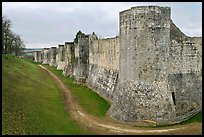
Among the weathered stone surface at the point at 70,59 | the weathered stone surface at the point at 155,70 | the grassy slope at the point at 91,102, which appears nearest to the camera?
the weathered stone surface at the point at 155,70

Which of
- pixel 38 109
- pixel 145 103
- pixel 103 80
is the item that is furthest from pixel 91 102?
pixel 145 103

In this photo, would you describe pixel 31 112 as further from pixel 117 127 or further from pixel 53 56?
pixel 53 56

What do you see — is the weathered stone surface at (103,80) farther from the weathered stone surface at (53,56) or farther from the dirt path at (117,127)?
the weathered stone surface at (53,56)

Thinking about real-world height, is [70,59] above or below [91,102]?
above

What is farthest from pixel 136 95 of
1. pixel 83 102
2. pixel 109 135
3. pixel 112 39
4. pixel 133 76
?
pixel 112 39

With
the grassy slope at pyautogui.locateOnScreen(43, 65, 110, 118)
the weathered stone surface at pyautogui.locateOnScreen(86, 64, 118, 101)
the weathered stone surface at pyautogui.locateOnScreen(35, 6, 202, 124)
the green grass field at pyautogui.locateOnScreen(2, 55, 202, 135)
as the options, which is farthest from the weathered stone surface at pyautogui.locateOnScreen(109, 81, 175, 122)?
the weathered stone surface at pyautogui.locateOnScreen(86, 64, 118, 101)

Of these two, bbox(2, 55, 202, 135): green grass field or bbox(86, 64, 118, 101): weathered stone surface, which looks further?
bbox(86, 64, 118, 101): weathered stone surface

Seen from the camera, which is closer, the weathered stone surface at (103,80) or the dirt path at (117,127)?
the dirt path at (117,127)

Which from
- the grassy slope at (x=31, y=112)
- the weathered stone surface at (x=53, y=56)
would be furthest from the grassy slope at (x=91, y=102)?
the weathered stone surface at (x=53, y=56)

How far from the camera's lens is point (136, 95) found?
21.3 metres

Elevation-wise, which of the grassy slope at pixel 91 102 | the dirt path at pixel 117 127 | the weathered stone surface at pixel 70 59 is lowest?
the dirt path at pixel 117 127

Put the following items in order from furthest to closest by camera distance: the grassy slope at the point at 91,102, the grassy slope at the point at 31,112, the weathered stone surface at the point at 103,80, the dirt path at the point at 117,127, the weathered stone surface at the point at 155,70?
the weathered stone surface at the point at 103,80 → the grassy slope at the point at 91,102 → the weathered stone surface at the point at 155,70 → the dirt path at the point at 117,127 → the grassy slope at the point at 31,112

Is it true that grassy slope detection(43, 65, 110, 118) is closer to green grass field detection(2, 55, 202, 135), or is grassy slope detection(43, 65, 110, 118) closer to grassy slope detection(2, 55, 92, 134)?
green grass field detection(2, 55, 202, 135)

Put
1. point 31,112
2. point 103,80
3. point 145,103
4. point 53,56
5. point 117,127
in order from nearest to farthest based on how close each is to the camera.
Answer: point 117,127 → point 145,103 → point 31,112 → point 103,80 → point 53,56
